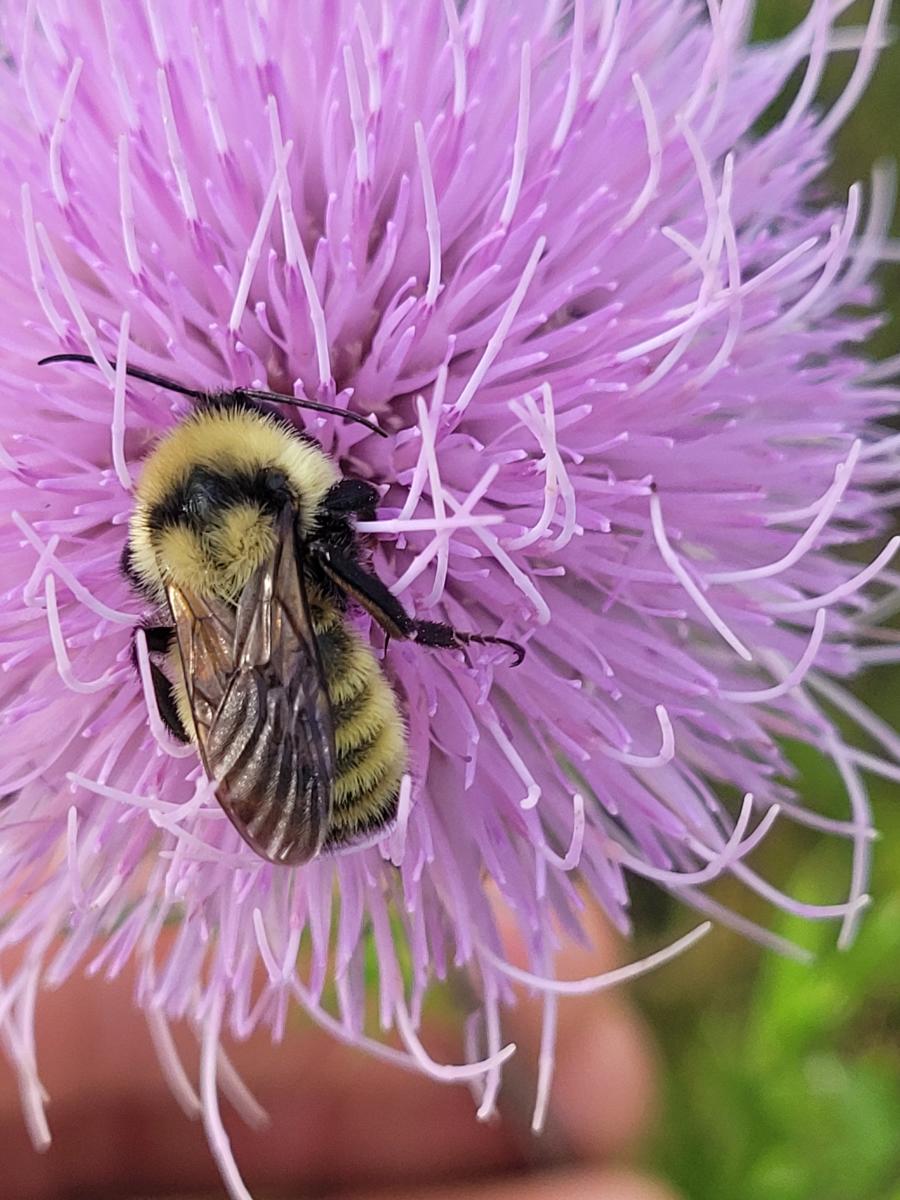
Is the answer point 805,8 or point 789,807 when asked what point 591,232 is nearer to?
point 789,807

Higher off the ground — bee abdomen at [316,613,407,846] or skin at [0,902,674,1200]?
bee abdomen at [316,613,407,846]

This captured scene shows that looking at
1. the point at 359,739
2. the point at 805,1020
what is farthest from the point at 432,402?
the point at 805,1020

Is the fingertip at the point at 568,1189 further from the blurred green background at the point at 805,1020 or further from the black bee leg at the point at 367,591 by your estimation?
the black bee leg at the point at 367,591

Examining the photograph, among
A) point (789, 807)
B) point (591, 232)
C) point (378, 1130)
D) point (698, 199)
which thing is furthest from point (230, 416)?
point (378, 1130)

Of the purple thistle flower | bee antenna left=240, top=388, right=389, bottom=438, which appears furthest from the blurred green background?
bee antenna left=240, top=388, right=389, bottom=438

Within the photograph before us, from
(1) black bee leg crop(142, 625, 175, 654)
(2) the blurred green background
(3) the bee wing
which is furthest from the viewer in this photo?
(2) the blurred green background

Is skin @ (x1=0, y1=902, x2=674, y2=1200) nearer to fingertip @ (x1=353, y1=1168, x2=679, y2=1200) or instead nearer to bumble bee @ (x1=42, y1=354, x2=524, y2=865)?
fingertip @ (x1=353, y1=1168, x2=679, y2=1200)

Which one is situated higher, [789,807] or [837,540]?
[837,540]

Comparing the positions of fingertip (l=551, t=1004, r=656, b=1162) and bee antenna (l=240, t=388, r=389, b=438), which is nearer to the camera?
bee antenna (l=240, t=388, r=389, b=438)
